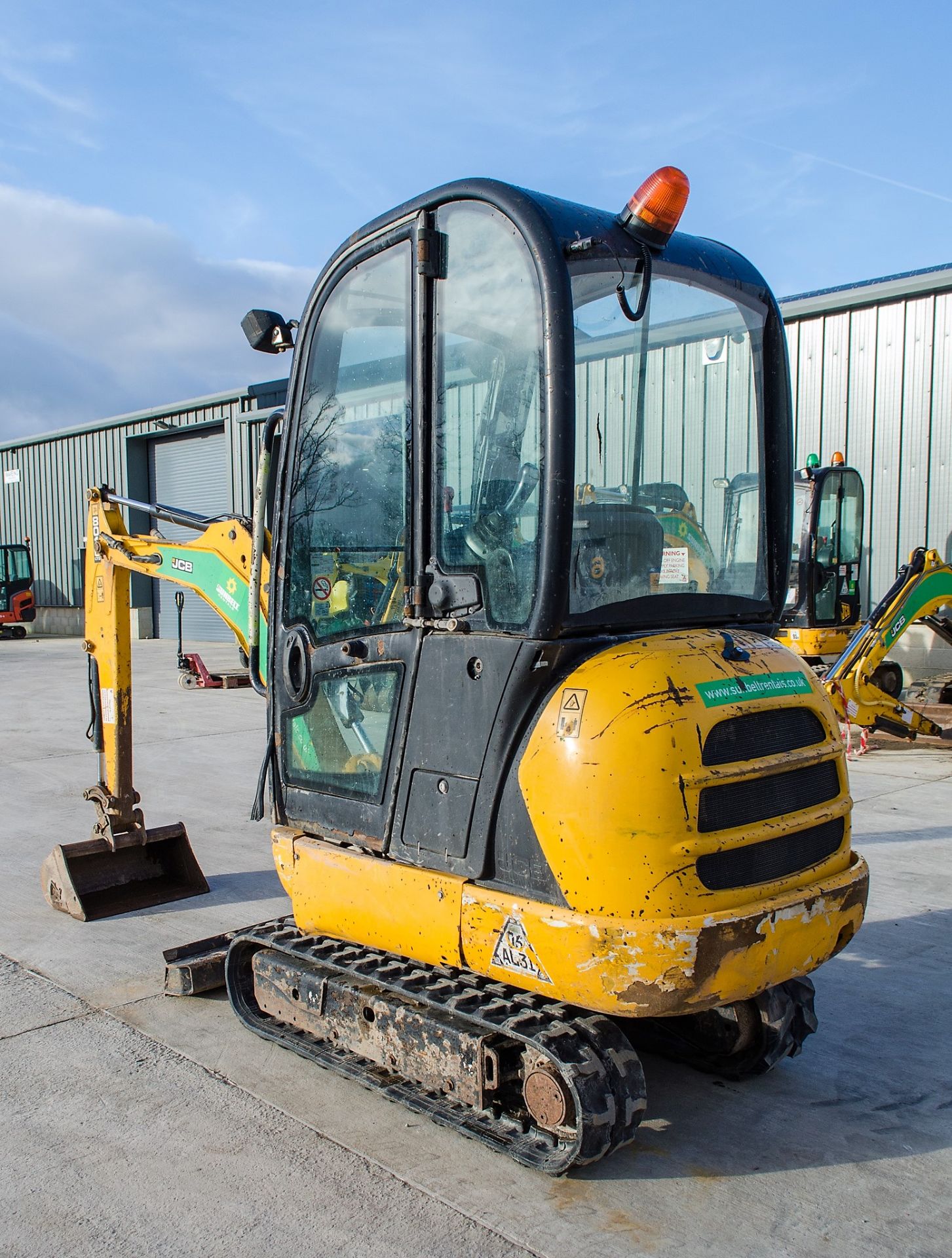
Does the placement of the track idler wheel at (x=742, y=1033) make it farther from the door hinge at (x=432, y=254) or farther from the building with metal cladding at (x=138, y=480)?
the building with metal cladding at (x=138, y=480)

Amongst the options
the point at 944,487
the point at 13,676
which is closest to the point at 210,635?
the point at 13,676

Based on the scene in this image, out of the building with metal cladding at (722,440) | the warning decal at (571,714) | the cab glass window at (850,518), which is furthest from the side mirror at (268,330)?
the cab glass window at (850,518)

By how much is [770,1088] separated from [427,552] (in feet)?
6.97

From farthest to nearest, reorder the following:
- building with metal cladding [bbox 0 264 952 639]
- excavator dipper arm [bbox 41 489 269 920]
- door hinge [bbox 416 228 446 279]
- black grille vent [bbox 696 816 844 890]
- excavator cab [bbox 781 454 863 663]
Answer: excavator cab [bbox 781 454 863 663] < excavator dipper arm [bbox 41 489 269 920] < building with metal cladding [bbox 0 264 952 639] < door hinge [bbox 416 228 446 279] < black grille vent [bbox 696 816 844 890]

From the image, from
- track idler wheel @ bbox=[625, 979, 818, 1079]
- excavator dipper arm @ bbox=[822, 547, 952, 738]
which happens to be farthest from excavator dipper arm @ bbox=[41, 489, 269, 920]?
excavator dipper arm @ bbox=[822, 547, 952, 738]

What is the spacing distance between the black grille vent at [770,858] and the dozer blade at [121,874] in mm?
3593

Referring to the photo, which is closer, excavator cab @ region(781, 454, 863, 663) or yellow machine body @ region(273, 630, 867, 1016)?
yellow machine body @ region(273, 630, 867, 1016)

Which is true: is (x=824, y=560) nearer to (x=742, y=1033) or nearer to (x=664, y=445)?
(x=742, y=1033)

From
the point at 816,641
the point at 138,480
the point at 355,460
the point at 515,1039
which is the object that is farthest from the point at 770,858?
the point at 138,480

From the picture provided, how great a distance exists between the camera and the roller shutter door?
26.9 m

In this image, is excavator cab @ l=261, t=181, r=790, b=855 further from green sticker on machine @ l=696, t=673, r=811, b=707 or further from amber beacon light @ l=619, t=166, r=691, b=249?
green sticker on machine @ l=696, t=673, r=811, b=707

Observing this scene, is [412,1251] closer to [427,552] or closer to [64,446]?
[427,552]

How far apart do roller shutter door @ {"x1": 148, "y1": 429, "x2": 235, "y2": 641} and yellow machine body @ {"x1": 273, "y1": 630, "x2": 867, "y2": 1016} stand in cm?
2354

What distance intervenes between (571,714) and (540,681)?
0.16 metres
